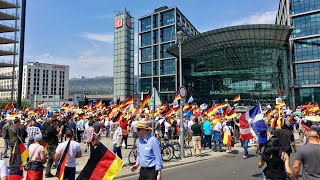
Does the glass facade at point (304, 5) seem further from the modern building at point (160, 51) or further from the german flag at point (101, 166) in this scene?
the german flag at point (101, 166)

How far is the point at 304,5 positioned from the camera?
194ft

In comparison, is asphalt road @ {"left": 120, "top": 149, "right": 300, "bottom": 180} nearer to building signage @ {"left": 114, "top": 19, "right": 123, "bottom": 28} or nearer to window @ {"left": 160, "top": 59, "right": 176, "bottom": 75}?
window @ {"left": 160, "top": 59, "right": 176, "bottom": 75}

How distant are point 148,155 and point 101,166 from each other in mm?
828

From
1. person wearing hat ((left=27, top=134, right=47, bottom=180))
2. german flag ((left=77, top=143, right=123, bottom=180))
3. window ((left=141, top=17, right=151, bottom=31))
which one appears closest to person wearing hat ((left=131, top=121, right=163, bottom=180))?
german flag ((left=77, top=143, right=123, bottom=180))

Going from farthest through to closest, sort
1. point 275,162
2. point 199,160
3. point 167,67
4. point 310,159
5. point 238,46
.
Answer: point 167,67
point 238,46
point 199,160
point 275,162
point 310,159

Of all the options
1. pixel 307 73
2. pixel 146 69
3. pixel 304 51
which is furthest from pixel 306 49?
pixel 146 69

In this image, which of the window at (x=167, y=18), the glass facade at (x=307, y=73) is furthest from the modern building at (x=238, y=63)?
the window at (x=167, y=18)

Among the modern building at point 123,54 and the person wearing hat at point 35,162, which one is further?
the modern building at point 123,54

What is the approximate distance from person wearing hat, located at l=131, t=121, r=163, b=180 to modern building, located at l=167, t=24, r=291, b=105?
5365cm

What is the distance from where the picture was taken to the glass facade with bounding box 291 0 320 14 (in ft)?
189

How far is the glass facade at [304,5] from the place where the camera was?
57.5 metres

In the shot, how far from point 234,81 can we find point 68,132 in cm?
6488

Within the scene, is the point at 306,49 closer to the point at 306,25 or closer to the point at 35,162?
the point at 306,25

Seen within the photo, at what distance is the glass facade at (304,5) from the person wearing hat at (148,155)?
61529mm
